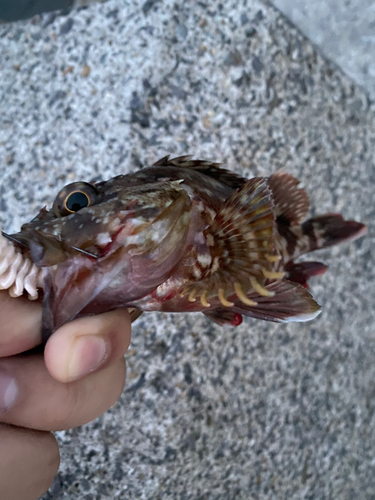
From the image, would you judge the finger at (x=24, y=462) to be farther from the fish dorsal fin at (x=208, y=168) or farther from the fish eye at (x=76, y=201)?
the fish dorsal fin at (x=208, y=168)

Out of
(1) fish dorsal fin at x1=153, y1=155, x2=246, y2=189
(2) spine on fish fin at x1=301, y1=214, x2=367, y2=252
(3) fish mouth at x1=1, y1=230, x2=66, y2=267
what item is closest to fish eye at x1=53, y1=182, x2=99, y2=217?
(3) fish mouth at x1=1, y1=230, x2=66, y2=267

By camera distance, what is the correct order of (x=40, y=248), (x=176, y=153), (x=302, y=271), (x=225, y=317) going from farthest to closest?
(x=176, y=153) < (x=302, y=271) < (x=225, y=317) < (x=40, y=248)

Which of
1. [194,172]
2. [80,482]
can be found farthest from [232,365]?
[194,172]

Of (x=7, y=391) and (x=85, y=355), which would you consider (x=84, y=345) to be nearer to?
(x=85, y=355)

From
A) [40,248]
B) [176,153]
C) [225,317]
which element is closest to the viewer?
[40,248]

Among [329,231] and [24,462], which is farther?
[329,231]

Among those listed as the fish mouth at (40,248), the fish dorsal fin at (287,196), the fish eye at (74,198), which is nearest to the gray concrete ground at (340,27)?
the fish dorsal fin at (287,196)

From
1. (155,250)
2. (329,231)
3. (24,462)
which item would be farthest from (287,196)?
(24,462)
